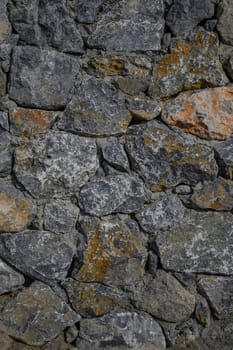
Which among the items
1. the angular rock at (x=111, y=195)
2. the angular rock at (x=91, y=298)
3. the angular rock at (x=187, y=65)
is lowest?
the angular rock at (x=91, y=298)

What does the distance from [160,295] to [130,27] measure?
3.78 ft

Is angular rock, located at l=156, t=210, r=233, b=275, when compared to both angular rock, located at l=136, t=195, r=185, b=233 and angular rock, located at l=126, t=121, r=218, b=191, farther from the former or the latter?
angular rock, located at l=126, t=121, r=218, b=191

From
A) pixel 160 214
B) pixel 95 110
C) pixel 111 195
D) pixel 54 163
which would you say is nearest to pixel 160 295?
pixel 160 214

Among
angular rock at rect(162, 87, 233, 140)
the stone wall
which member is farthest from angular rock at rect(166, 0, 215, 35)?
angular rock at rect(162, 87, 233, 140)

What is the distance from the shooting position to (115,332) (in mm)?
2293

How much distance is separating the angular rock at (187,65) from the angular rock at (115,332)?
3.21ft

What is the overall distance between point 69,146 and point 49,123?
4.9 inches

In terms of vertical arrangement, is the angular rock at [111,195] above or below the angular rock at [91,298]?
above

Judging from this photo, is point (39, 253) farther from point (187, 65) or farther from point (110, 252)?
point (187, 65)

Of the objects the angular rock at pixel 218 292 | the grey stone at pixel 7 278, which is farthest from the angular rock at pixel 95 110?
the angular rock at pixel 218 292

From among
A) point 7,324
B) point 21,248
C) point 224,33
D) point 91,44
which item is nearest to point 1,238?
point 21,248

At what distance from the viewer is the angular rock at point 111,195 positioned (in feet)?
7.34

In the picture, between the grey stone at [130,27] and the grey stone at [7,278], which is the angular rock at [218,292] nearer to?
the grey stone at [7,278]

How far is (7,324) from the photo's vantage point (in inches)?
87.5
